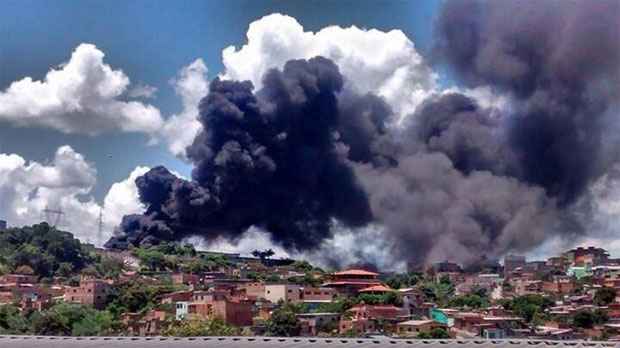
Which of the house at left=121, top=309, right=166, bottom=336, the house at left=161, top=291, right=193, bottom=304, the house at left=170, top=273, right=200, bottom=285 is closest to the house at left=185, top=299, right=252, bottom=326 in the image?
the house at left=121, top=309, right=166, bottom=336

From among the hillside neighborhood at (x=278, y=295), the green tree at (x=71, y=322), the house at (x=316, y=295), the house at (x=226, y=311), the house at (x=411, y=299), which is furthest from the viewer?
the house at (x=316, y=295)

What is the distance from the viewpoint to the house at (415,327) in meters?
19.5

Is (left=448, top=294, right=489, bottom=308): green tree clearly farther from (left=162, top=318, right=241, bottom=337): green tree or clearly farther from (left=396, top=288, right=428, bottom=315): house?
(left=162, top=318, right=241, bottom=337): green tree

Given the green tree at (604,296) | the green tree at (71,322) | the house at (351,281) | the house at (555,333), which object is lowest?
the house at (555,333)

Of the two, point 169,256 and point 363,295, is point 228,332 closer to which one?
point 363,295

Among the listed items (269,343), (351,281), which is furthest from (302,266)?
(269,343)

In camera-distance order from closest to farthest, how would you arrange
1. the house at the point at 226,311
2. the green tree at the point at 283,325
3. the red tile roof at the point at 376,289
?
the green tree at the point at 283,325 < the house at the point at 226,311 < the red tile roof at the point at 376,289

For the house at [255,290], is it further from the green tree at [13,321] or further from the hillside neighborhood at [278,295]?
the green tree at [13,321]

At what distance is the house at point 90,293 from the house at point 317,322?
6363mm

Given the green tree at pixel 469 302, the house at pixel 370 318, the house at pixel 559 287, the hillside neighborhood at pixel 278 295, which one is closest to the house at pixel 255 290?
the hillside neighborhood at pixel 278 295

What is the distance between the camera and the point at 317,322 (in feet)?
65.9

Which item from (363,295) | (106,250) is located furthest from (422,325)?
(106,250)

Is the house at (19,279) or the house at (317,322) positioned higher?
the house at (19,279)

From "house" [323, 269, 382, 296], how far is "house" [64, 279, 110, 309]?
21.3 feet
